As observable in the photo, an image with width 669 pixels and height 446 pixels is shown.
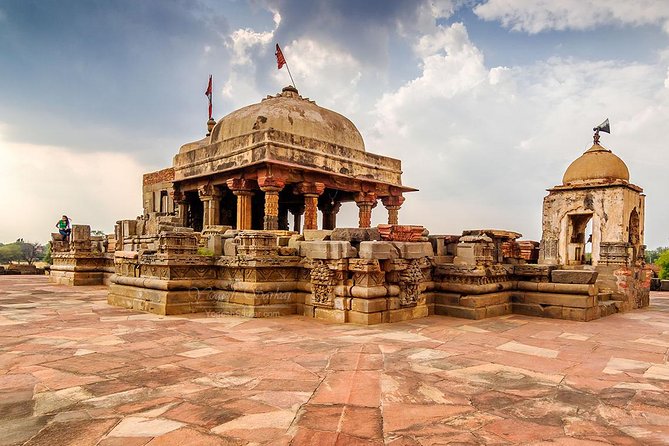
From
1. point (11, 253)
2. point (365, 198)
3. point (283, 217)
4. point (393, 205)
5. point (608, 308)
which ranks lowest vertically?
point (11, 253)

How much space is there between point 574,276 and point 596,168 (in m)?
5.54

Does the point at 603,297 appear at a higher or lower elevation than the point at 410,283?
lower

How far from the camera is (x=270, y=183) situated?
1349cm

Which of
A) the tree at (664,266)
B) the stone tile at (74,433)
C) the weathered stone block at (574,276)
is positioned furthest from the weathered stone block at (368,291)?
the tree at (664,266)

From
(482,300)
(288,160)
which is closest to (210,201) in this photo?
(288,160)

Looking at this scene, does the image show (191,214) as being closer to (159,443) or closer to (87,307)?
(87,307)

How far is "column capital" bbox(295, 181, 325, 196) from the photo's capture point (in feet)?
47.4

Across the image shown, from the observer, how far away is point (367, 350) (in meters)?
4.52

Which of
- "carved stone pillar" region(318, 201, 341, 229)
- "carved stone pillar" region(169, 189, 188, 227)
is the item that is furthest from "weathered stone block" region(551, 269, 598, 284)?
"carved stone pillar" region(169, 189, 188, 227)

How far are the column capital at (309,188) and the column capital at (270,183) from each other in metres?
0.99

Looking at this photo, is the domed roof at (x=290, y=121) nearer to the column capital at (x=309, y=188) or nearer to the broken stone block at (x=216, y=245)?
the column capital at (x=309, y=188)

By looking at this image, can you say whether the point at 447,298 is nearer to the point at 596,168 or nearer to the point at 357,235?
the point at 357,235

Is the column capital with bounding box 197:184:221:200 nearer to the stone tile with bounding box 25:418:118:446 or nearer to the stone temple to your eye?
the stone temple

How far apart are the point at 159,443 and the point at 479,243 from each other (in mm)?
6115
